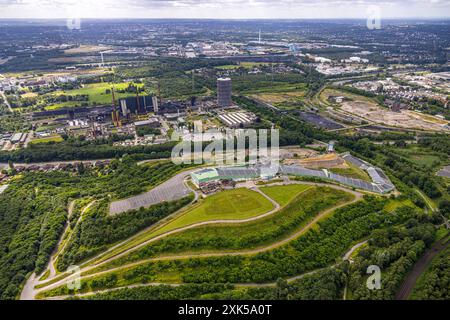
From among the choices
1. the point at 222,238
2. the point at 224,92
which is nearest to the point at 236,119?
the point at 224,92

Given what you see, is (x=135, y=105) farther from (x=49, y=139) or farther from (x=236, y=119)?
(x=236, y=119)

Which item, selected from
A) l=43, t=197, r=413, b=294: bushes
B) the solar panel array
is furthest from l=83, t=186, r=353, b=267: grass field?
the solar panel array

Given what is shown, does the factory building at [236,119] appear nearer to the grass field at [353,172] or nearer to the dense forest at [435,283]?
the grass field at [353,172]

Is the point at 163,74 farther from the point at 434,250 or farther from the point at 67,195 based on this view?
the point at 434,250

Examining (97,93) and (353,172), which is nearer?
(353,172)

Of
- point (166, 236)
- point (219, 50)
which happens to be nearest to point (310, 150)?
point (166, 236)
